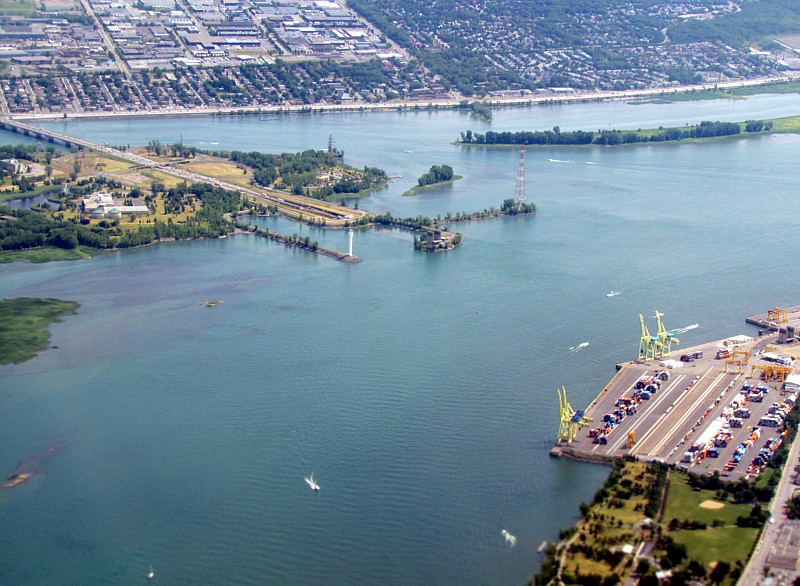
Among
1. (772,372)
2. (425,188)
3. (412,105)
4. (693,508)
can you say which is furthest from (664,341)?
(412,105)

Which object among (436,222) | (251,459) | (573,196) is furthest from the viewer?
(573,196)

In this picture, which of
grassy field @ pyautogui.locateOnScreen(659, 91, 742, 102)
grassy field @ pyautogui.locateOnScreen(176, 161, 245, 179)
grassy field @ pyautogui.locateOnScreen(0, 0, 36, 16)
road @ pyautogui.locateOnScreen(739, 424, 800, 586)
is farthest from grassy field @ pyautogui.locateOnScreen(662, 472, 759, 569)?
grassy field @ pyautogui.locateOnScreen(0, 0, 36, 16)

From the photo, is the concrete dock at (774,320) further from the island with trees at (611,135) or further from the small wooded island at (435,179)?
the island with trees at (611,135)

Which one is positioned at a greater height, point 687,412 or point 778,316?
point 778,316

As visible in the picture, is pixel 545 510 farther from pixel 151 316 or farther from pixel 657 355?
pixel 151 316

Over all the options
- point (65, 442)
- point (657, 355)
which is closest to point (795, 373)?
point (657, 355)

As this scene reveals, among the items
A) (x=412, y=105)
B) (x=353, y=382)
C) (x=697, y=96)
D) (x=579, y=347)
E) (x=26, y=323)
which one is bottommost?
(x=353, y=382)

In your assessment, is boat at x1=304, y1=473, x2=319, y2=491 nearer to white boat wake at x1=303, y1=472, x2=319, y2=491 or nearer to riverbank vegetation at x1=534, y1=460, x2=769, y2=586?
white boat wake at x1=303, y1=472, x2=319, y2=491

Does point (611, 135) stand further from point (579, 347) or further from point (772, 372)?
point (772, 372)

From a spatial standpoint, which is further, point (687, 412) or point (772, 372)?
point (772, 372)
